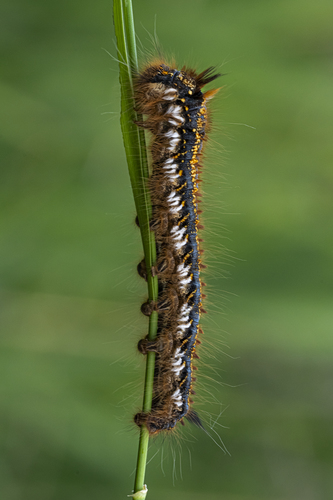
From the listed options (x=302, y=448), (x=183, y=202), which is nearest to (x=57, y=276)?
(x=183, y=202)

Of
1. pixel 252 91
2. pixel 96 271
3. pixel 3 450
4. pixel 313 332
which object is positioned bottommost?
pixel 3 450

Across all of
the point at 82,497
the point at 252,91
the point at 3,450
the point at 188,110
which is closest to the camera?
the point at 188,110

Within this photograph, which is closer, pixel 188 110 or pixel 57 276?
pixel 188 110

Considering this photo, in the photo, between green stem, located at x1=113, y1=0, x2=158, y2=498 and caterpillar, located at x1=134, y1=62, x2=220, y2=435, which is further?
caterpillar, located at x1=134, y1=62, x2=220, y2=435

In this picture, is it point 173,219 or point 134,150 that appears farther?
Result: point 173,219

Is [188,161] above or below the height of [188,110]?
below

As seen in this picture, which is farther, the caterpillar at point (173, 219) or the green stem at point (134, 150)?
the caterpillar at point (173, 219)

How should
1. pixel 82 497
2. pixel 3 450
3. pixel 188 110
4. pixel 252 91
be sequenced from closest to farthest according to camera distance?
pixel 188 110 → pixel 3 450 → pixel 82 497 → pixel 252 91

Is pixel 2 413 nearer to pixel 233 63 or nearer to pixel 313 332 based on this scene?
pixel 313 332
